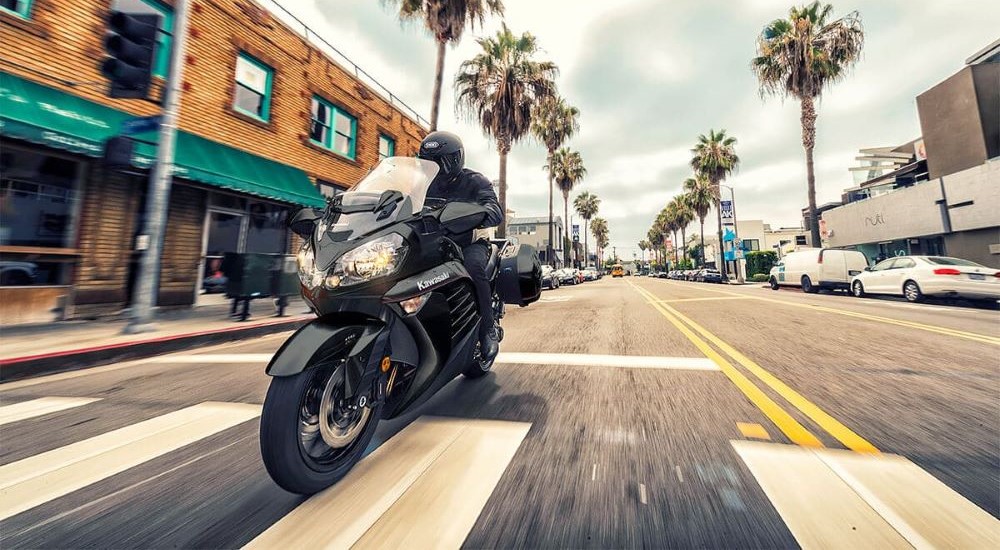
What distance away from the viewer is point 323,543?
1214 millimetres

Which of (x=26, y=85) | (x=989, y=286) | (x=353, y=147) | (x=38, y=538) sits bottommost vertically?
(x=38, y=538)

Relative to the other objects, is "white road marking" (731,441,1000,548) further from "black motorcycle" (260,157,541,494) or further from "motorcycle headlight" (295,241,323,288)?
"motorcycle headlight" (295,241,323,288)

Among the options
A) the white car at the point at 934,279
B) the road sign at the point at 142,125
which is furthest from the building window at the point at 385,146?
the white car at the point at 934,279

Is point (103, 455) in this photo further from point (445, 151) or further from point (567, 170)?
point (567, 170)

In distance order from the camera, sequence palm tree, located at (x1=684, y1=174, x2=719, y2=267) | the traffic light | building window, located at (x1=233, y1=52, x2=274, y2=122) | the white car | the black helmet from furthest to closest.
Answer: palm tree, located at (x1=684, y1=174, x2=719, y2=267) → building window, located at (x1=233, y1=52, x2=274, y2=122) → the white car → the traffic light → the black helmet

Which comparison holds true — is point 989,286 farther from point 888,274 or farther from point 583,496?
point 583,496

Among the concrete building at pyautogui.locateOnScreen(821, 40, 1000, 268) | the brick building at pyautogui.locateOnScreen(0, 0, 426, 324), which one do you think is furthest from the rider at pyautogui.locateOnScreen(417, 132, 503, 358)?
the concrete building at pyautogui.locateOnScreen(821, 40, 1000, 268)

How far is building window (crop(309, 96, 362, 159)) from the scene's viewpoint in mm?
12492

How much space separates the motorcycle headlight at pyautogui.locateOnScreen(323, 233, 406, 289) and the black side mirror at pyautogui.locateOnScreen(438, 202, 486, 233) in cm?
40

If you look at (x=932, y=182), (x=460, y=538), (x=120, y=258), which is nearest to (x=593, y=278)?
(x=932, y=182)

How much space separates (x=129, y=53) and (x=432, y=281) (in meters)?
5.83

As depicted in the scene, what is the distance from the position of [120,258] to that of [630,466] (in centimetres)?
1031

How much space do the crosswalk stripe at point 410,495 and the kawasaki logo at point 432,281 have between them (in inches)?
33.2

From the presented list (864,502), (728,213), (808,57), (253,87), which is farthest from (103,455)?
(728,213)
